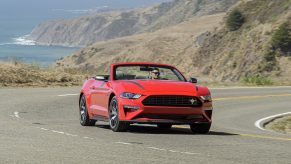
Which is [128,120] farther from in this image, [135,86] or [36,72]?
[36,72]

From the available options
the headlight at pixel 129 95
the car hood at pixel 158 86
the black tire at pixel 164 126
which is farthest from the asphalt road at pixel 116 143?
the car hood at pixel 158 86

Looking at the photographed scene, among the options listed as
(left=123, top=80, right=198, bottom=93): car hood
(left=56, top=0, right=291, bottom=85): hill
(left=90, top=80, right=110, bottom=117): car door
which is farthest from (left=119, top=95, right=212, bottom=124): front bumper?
(left=56, top=0, right=291, bottom=85): hill

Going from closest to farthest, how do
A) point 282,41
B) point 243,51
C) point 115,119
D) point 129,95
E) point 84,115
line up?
1. point 129,95
2. point 115,119
3. point 84,115
4. point 282,41
5. point 243,51

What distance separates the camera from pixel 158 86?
47.5 feet

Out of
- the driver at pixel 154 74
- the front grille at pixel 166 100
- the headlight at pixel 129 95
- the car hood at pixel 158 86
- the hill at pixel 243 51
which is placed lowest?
the hill at pixel 243 51

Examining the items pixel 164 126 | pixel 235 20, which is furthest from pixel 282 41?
pixel 164 126

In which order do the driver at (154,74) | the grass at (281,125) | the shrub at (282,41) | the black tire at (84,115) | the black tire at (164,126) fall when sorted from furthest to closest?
the shrub at (282,41)
the grass at (281,125)
the black tire at (84,115)
the black tire at (164,126)
the driver at (154,74)

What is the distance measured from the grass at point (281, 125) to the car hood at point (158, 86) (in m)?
5.27

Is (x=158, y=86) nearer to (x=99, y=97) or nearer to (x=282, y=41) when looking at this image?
(x=99, y=97)

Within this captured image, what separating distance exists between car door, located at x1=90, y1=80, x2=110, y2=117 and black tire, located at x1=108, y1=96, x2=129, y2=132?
35 centimetres

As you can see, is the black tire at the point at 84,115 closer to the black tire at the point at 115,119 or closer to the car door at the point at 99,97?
the car door at the point at 99,97

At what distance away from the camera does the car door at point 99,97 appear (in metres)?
15.4

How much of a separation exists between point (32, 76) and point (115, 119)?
62.0 feet

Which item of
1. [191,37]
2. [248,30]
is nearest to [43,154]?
[248,30]
